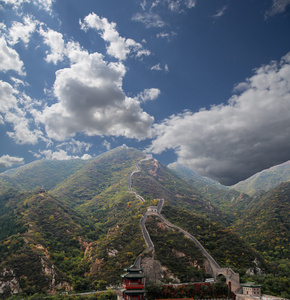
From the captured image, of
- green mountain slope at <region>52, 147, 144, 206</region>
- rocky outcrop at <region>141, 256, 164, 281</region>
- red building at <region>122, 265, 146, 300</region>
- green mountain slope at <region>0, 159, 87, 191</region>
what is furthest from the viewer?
green mountain slope at <region>0, 159, 87, 191</region>

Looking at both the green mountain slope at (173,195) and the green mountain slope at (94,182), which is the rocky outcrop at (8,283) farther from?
the green mountain slope at (94,182)

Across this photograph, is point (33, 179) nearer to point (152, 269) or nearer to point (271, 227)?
point (152, 269)

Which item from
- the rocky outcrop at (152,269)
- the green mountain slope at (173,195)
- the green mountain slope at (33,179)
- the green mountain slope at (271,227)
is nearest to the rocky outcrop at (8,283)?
the rocky outcrop at (152,269)

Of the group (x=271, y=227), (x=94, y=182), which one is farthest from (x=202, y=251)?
(x=94, y=182)

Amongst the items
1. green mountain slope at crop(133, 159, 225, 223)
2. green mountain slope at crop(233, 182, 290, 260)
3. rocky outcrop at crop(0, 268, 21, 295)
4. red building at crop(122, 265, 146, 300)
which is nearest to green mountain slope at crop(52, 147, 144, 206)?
green mountain slope at crop(133, 159, 225, 223)

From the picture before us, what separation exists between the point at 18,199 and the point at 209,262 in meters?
73.8

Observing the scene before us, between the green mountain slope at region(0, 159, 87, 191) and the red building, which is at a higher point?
the green mountain slope at region(0, 159, 87, 191)

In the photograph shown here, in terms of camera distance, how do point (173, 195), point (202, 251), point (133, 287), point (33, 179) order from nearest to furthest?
point (133, 287)
point (202, 251)
point (173, 195)
point (33, 179)

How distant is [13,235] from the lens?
61.3 meters

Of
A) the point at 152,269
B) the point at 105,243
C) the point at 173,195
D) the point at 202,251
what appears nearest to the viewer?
the point at 152,269

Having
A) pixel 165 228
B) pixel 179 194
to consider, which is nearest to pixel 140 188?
pixel 179 194

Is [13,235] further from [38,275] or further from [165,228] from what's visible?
[165,228]

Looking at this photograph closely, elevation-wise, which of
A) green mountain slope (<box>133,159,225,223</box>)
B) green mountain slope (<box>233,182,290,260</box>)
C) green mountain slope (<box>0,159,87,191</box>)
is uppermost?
green mountain slope (<box>0,159,87,191</box>)

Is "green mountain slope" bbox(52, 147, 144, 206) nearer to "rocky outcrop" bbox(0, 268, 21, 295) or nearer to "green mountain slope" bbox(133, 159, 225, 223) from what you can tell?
"green mountain slope" bbox(133, 159, 225, 223)
